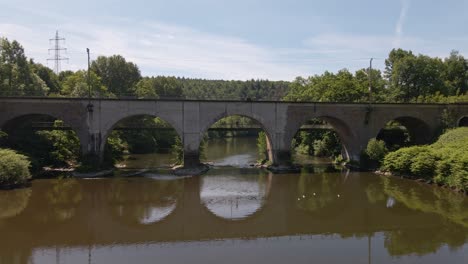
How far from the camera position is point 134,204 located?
24141 millimetres

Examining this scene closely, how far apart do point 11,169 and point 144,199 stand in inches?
365

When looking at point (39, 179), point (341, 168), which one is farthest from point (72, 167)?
point (341, 168)

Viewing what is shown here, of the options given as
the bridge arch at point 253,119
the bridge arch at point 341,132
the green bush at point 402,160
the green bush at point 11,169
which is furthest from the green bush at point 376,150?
the green bush at point 11,169

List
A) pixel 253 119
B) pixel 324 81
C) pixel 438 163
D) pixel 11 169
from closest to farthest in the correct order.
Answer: pixel 11 169 → pixel 438 163 → pixel 253 119 → pixel 324 81

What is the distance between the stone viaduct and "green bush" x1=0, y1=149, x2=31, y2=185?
708 centimetres

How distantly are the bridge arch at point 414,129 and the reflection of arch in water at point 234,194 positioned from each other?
50.6 ft

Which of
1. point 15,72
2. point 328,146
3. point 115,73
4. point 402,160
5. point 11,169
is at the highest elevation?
point 115,73

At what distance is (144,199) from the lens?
83.3ft

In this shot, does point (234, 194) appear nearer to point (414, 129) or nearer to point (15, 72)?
point (414, 129)

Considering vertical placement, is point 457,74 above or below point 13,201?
above

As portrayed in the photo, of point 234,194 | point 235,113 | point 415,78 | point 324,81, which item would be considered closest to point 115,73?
point 324,81

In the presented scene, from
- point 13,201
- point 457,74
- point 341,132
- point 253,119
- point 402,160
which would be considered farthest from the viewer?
point 457,74

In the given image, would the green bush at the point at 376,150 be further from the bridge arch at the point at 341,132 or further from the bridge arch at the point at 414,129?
the bridge arch at the point at 414,129

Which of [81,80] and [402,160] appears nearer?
[402,160]
